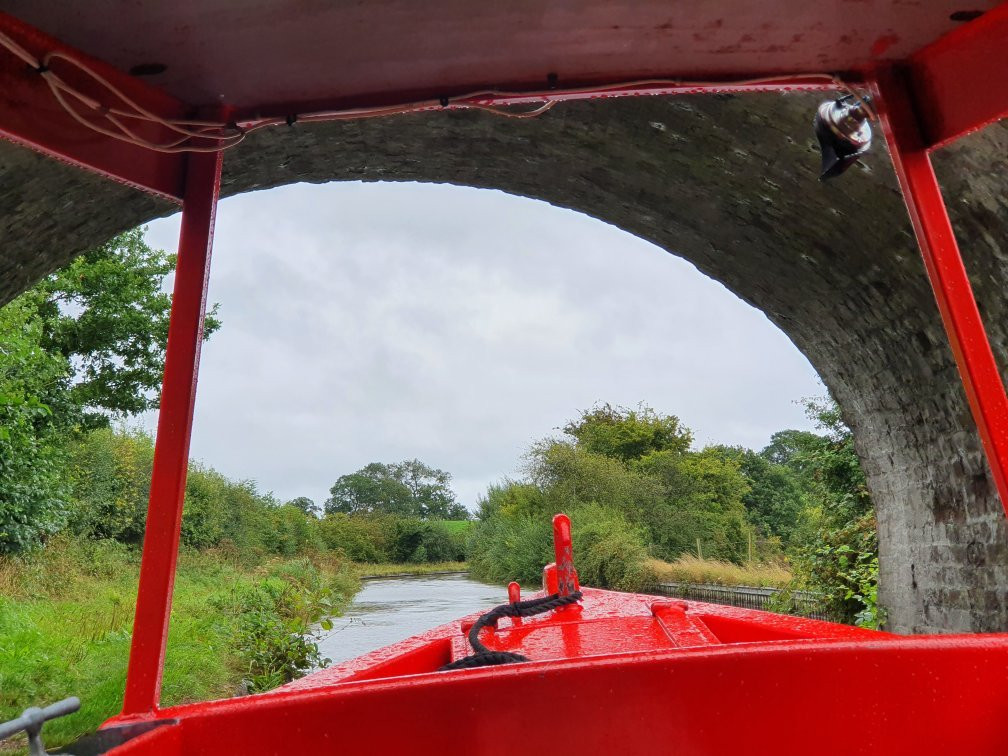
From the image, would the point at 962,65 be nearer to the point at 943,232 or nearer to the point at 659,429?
the point at 943,232

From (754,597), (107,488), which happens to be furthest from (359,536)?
(754,597)

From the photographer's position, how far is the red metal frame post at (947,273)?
1.49 m

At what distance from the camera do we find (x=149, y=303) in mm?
15641

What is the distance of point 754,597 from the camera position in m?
12.4

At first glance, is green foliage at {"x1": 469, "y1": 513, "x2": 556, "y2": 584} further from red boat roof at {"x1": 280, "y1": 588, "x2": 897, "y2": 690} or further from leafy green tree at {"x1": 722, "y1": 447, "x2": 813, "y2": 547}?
red boat roof at {"x1": 280, "y1": 588, "x2": 897, "y2": 690}

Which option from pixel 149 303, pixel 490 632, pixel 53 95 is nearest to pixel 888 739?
pixel 53 95

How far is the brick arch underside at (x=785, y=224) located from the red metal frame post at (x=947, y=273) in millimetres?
1747

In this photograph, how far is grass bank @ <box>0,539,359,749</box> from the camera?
642 cm

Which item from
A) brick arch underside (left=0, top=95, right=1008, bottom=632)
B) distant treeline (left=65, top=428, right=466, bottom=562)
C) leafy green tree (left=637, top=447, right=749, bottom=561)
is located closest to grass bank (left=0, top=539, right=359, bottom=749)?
distant treeline (left=65, top=428, right=466, bottom=562)

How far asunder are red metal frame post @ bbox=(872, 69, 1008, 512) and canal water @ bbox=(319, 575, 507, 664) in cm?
878

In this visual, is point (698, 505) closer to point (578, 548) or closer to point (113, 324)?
point (578, 548)

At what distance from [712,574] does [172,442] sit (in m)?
15.8

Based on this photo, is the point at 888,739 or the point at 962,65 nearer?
the point at 888,739

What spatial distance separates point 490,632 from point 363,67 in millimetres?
2405
